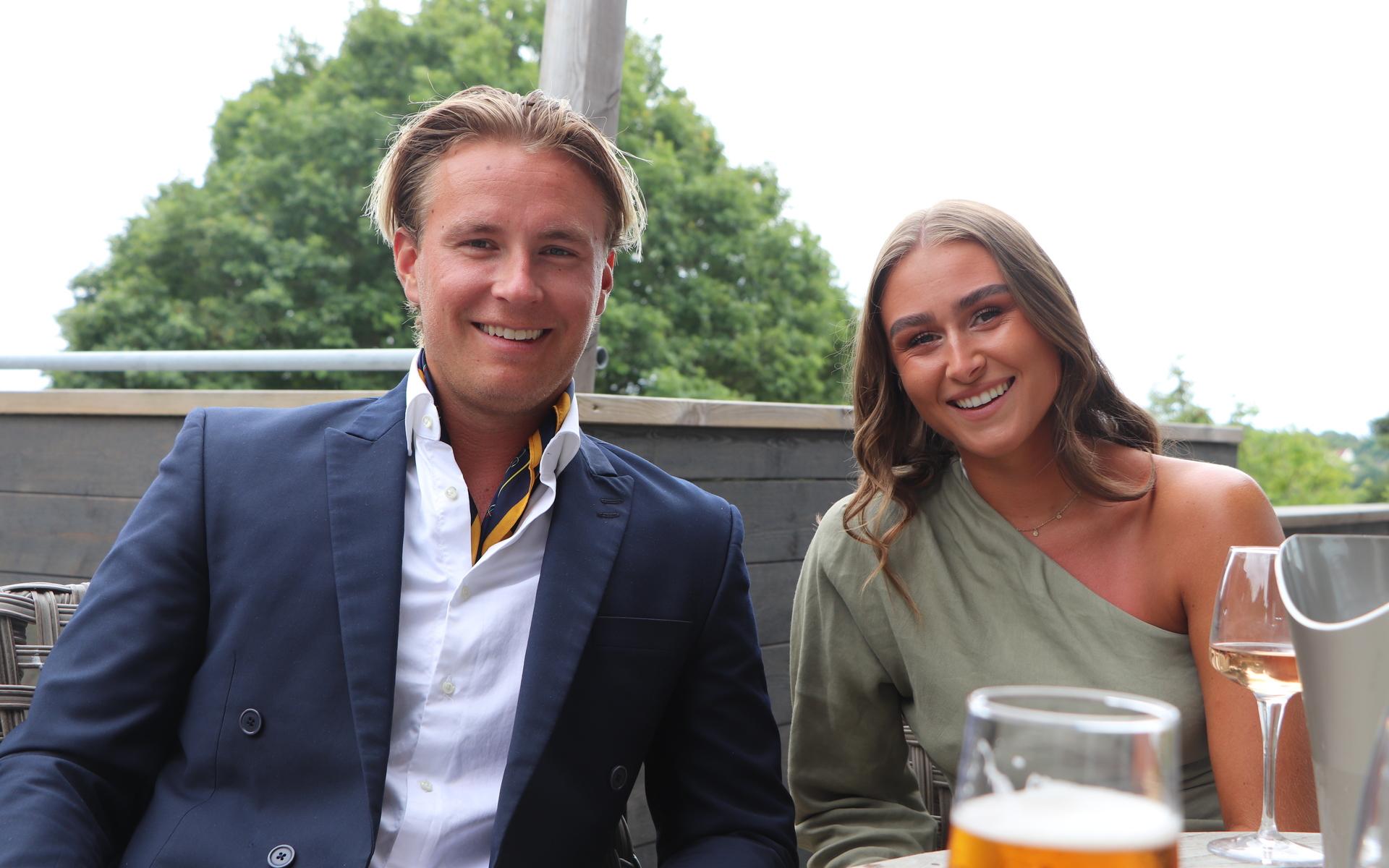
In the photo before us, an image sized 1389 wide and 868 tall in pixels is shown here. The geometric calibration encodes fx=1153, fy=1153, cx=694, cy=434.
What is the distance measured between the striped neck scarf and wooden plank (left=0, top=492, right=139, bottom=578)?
1.49m

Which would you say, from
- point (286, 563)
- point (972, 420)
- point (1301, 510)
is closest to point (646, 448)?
point (972, 420)

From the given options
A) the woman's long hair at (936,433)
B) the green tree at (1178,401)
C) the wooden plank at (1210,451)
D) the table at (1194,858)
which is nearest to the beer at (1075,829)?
the table at (1194,858)

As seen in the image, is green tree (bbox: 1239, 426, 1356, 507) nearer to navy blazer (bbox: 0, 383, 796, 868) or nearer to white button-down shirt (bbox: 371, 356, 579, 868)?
navy blazer (bbox: 0, 383, 796, 868)

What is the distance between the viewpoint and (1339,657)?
→ 24.7 inches

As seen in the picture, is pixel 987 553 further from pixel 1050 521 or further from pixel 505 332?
pixel 505 332

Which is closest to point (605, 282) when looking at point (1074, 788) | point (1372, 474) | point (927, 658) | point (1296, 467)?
point (927, 658)

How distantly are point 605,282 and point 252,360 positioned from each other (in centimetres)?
105

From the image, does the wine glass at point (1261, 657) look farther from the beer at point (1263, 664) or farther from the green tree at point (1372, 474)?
the green tree at point (1372, 474)

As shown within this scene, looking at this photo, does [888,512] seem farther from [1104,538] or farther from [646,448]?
[646,448]

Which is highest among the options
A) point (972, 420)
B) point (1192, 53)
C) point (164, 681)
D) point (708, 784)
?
point (1192, 53)

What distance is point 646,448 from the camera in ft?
8.22

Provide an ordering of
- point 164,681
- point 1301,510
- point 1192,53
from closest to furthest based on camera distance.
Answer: point 164,681 → point 1301,510 → point 1192,53

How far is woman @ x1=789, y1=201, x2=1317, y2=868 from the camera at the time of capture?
5.86 feet

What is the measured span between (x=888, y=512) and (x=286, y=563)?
0.99 meters
